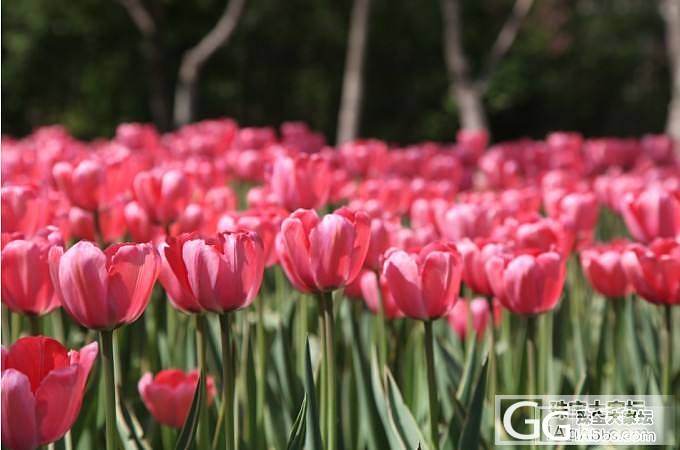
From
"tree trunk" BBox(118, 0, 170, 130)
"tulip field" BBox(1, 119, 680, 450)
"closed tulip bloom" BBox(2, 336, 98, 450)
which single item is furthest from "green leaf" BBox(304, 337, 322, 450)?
"tree trunk" BBox(118, 0, 170, 130)

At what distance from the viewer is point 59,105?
43.4ft

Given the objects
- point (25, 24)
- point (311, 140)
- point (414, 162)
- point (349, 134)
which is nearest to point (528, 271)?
point (414, 162)

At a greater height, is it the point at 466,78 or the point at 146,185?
the point at 466,78

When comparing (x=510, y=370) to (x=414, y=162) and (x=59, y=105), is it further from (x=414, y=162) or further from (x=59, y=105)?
(x=59, y=105)

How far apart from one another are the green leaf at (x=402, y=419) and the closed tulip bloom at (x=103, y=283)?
479 mm

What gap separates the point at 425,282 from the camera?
5.02ft

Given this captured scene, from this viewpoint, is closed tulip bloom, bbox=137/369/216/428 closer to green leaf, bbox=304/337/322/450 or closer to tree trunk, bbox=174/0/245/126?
green leaf, bbox=304/337/322/450

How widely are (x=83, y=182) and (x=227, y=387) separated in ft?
3.53

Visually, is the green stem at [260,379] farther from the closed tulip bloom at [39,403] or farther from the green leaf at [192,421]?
the closed tulip bloom at [39,403]

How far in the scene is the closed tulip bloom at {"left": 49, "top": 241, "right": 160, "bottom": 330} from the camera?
125 cm

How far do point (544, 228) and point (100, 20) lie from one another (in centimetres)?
1205

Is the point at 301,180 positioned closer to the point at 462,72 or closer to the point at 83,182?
the point at 83,182

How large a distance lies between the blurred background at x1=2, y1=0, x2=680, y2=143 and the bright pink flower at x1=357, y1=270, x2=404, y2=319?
1035cm

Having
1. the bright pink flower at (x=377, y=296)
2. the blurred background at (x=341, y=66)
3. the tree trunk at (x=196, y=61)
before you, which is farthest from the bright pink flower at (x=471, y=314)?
the blurred background at (x=341, y=66)
